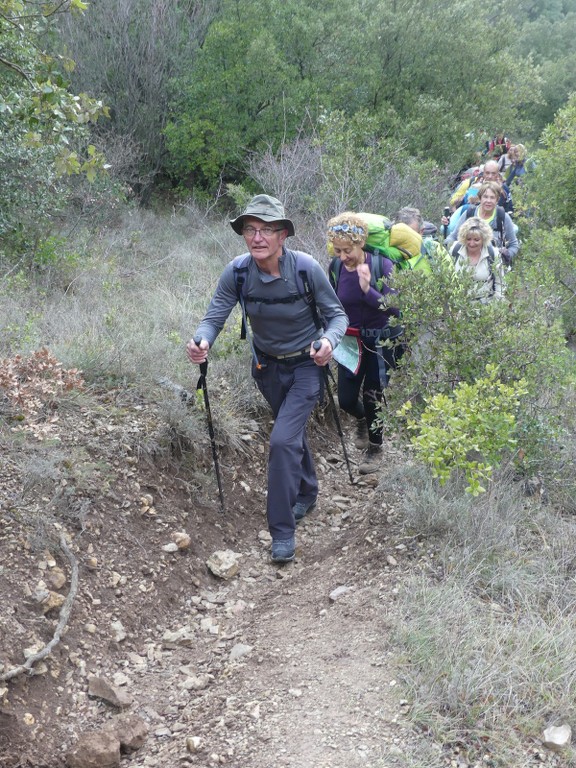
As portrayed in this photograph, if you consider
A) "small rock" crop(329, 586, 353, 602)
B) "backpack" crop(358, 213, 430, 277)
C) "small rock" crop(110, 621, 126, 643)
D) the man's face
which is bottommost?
"small rock" crop(110, 621, 126, 643)

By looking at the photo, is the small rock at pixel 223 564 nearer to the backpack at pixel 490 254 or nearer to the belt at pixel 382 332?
the belt at pixel 382 332

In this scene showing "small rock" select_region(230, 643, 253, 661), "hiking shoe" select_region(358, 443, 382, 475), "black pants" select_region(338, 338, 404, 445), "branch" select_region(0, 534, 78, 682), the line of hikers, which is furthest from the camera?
"hiking shoe" select_region(358, 443, 382, 475)

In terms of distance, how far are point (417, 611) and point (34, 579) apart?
195cm

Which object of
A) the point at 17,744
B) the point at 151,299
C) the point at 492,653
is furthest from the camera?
the point at 151,299

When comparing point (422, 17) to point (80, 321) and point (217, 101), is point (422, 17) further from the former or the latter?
point (80, 321)

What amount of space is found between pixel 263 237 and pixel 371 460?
2289 mm

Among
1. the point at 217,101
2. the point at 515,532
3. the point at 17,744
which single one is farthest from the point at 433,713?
the point at 217,101

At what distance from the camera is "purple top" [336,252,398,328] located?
5258 mm

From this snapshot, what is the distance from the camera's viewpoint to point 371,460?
591 cm

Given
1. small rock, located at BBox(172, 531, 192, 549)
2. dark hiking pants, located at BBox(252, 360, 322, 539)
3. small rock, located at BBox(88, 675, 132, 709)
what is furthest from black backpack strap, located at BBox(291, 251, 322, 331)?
small rock, located at BBox(88, 675, 132, 709)

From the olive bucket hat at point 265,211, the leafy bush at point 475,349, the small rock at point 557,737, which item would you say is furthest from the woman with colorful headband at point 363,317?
the small rock at point 557,737

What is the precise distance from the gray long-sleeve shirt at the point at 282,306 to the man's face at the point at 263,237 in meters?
0.11

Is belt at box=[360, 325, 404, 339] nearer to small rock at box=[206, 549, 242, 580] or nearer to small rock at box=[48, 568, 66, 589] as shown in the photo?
small rock at box=[206, 549, 242, 580]

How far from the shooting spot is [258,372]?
4820 millimetres
